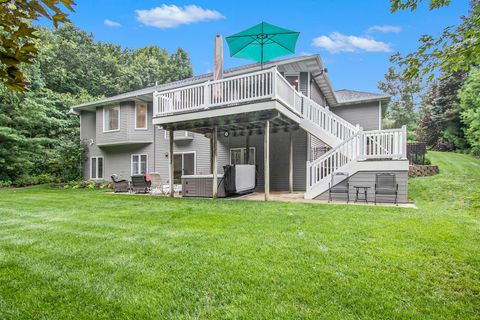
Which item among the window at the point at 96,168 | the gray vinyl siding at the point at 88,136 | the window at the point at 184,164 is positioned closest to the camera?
the window at the point at 184,164

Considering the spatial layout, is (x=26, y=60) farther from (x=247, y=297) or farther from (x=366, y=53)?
(x=366, y=53)

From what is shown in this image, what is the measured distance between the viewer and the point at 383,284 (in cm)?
266

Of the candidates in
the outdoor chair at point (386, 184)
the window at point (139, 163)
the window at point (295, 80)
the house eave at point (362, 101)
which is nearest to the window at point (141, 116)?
the window at point (139, 163)

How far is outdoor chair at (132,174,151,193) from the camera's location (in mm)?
12016

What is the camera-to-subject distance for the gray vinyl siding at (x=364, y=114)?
14.0 metres

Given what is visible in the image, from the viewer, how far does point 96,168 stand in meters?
17.7

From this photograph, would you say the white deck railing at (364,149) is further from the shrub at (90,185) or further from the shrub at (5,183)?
the shrub at (5,183)

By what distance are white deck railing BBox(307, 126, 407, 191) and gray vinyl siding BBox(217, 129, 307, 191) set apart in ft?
10.1

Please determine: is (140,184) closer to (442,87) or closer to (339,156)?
(339,156)

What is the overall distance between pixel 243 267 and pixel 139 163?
Answer: 14268 mm

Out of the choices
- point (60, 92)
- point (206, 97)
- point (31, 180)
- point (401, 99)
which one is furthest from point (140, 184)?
point (401, 99)

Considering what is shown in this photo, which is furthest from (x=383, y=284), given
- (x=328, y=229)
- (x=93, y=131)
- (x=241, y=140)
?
(x=93, y=131)

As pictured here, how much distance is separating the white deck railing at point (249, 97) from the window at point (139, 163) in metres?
6.33

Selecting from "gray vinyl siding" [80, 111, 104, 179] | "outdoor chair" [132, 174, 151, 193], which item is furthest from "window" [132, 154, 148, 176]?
"outdoor chair" [132, 174, 151, 193]
